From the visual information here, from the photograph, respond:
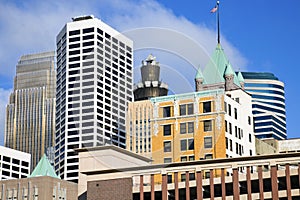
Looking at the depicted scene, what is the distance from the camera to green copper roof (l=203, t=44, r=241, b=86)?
9966cm

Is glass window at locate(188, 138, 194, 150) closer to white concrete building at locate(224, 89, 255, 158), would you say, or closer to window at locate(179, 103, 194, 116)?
window at locate(179, 103, 194, 116)

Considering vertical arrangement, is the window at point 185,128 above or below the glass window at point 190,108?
below

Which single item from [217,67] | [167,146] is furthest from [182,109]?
[217,67]

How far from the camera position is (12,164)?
627 ft

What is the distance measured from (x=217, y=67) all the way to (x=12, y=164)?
104m

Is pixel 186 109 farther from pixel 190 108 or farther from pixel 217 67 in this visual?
pixel 217 67

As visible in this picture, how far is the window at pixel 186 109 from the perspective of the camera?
293ft

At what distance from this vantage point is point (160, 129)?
9019cm

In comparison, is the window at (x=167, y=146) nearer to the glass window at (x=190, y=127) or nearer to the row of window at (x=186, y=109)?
the glass window at (x=190, y=127)

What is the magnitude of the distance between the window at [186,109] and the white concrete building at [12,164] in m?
106

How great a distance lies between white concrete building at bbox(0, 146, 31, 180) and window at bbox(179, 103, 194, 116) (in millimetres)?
106355

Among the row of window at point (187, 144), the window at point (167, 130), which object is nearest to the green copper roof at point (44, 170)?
the window at point (167, 130)

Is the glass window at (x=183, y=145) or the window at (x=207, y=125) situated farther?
the window at (x=207, y=125)

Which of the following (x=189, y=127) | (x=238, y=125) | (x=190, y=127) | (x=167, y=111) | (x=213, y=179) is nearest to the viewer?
(x=213, y=179)
